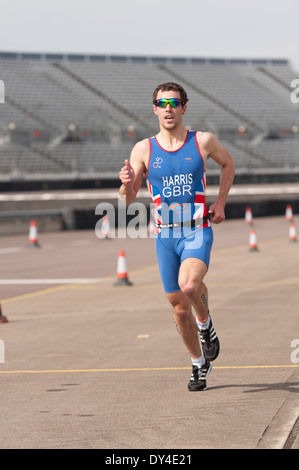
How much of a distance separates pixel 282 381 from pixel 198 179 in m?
1.74

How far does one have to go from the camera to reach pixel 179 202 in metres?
7.15

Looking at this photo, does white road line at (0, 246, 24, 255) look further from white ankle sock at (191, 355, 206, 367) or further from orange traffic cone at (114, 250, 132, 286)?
white ankle sock at (191, 355, 206, 367)

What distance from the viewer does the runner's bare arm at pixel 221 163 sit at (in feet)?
23.8

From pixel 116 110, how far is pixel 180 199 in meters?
60.8

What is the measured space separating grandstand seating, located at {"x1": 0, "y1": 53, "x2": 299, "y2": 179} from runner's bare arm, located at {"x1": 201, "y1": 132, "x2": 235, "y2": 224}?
45620 millimetres

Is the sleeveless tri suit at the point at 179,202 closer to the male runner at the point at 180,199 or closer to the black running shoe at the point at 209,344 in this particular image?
the male runner at the point at 180,199

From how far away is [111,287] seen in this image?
52.7ft

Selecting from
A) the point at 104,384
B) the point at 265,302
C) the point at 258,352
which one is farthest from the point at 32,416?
the point at 265,302

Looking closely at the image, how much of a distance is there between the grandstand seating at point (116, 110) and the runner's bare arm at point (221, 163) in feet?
150

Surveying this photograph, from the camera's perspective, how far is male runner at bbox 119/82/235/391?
714 centimetres

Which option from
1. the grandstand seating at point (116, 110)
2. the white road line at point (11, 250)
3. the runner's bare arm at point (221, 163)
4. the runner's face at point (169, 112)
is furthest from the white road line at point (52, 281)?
the grandstand seating at point (116, 110)

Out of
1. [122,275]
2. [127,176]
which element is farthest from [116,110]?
[127,176]
